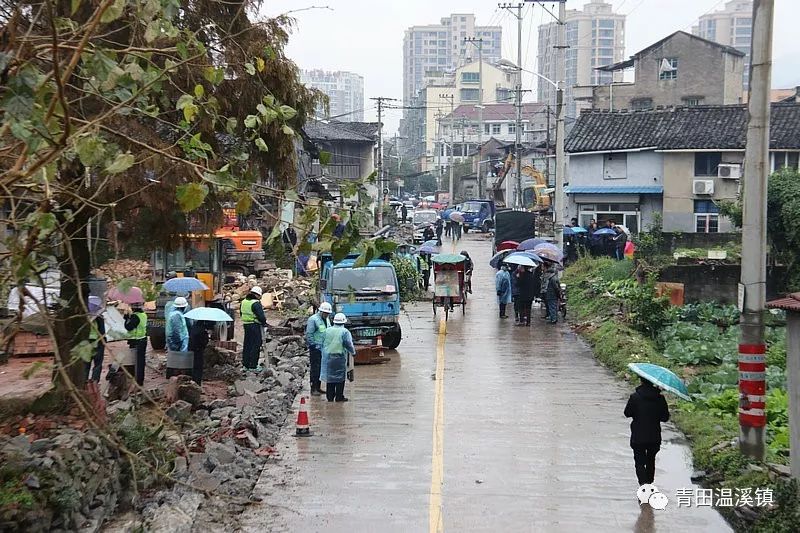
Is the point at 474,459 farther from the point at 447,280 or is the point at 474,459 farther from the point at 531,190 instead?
the point at 531,190

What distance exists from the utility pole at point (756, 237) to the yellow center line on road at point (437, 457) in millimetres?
3953

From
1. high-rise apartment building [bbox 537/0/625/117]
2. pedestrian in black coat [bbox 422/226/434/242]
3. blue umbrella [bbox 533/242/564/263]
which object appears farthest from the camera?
high-rise apartment building [bbox 537/0/625/117]

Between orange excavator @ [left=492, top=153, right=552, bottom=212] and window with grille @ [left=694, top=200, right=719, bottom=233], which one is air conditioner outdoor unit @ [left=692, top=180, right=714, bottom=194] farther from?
orange excavator @ [left=492, top=153, right=552, bottom=212]

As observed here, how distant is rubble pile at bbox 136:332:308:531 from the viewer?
10727 mm

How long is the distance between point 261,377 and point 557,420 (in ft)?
19.9

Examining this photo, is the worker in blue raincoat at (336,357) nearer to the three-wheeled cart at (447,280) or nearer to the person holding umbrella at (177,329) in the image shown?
the person holding umbrella at (177,329)

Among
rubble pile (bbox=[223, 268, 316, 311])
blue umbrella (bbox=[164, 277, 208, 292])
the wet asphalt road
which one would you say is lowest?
the wet asphalt road

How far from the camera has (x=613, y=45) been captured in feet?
591

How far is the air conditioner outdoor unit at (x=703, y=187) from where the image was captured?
41406 mm

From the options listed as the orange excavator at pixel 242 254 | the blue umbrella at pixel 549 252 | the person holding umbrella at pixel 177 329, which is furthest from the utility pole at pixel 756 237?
the orange excavator at pixel 242 254

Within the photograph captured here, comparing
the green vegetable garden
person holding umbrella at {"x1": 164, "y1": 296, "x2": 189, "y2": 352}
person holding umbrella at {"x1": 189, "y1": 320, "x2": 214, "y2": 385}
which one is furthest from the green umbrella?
person holding umbrella at {"x1": 164, "y1": 296, "x2": 189, "y2": 352}

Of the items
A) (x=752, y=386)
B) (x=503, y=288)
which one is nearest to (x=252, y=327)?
(x=752, y=386)

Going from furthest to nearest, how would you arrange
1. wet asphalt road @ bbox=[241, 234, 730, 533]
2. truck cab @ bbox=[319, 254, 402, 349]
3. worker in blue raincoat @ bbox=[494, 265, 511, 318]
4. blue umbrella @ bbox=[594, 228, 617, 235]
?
blue umbrella @ bbox=[594, 228, 617, 235]
worker in blue raincoat @ bbox=[494, 265, 511, 318]
truck cab @ bbox=[319, 254, 402, 349]
wet asphalt road @ bbox=[241, 234, 730, 533]

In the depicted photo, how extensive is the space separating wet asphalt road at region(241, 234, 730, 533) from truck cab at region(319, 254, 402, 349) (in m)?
1.13
